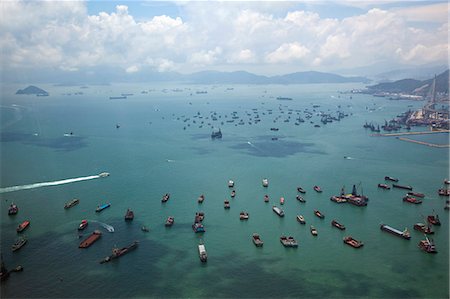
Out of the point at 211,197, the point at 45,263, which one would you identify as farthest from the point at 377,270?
the point at 45,263

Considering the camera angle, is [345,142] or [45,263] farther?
[345,142]

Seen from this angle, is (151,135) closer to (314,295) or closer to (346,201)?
(346,201)

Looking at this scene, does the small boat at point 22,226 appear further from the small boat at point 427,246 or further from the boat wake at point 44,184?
the small boat at point 427,246

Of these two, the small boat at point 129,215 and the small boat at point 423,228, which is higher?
the small boat at point 129,215

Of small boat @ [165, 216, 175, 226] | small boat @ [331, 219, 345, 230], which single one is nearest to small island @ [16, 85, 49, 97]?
small boat @ [165, 216, 175, 226]

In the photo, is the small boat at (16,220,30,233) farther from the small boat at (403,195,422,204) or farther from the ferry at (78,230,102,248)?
the small boat at (403,195,422,204)

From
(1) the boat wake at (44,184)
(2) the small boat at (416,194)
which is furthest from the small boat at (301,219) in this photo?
(1) the boat wake at (44,184)
